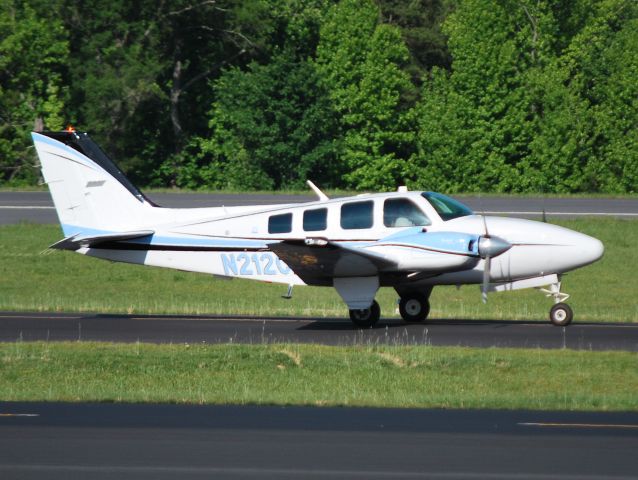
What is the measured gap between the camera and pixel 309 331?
19922 mm

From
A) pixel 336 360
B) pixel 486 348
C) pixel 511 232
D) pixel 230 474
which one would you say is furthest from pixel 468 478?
pixel 511 232

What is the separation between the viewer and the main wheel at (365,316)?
20375mm

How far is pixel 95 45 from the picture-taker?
173 feet

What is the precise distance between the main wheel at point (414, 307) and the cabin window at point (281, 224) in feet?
8.14

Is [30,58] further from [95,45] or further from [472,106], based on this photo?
[472,106]

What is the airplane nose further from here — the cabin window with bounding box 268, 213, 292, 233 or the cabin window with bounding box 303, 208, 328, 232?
the cabin window with bounding box 268, 213, 292, 233

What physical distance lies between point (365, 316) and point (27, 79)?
1428 inches

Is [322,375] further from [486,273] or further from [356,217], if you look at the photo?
[356,217]

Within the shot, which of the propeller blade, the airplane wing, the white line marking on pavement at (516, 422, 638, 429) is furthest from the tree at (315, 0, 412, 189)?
the white line marking on pavement at (516, 422, 638, 429)

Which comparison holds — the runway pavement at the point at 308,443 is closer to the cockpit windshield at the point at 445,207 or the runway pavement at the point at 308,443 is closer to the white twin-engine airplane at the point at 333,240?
the white twin-engine airplane at the point at 333,240

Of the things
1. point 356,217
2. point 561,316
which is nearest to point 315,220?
point 356,217

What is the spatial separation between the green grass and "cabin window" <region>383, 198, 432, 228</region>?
3.37m

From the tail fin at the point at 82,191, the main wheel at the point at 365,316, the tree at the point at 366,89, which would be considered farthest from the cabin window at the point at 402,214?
the tree at the point at 366,89

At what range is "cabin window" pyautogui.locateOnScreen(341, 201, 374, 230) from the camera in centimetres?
2050
